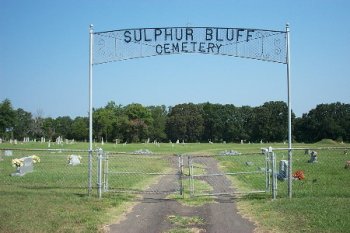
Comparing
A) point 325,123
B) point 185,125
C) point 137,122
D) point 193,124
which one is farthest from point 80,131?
point 325,123

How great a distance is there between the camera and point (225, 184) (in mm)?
19047

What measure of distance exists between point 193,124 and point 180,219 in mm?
113753

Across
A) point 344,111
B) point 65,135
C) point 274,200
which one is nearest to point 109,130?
point 65,135

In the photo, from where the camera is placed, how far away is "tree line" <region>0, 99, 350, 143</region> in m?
112

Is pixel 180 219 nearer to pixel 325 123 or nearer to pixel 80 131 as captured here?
pixel 325 123

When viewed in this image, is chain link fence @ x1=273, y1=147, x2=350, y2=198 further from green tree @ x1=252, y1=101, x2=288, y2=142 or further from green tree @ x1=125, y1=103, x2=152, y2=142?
green tree @ x1=252, y1=101, x2=288, y2=142

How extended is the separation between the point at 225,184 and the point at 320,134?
325ft

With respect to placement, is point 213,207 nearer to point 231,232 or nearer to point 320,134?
point 231,232

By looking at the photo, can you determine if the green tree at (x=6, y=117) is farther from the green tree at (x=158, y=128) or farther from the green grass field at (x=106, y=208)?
the green grass field at (x=106, y=208)

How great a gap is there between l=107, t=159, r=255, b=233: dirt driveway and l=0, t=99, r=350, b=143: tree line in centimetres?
9802

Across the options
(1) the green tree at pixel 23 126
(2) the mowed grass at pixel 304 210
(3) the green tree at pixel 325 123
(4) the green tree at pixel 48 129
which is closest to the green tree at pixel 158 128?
(4) the green tree at pixel 48 129

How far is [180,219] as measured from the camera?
11297 mm

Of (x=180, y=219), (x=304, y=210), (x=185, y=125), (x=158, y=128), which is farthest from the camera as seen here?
(x=158, y=128)

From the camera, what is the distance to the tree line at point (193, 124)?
366ft
